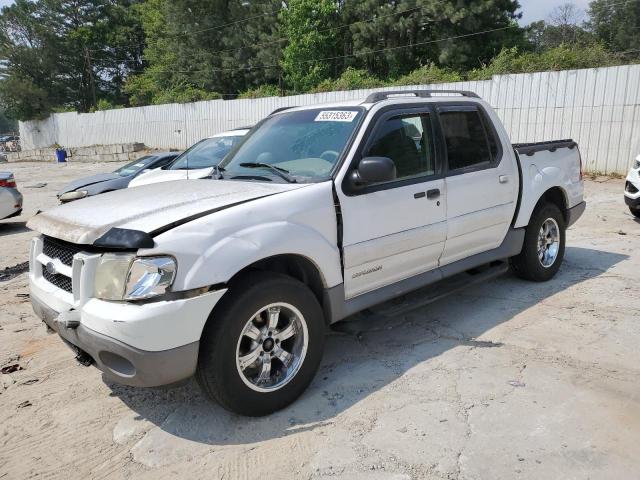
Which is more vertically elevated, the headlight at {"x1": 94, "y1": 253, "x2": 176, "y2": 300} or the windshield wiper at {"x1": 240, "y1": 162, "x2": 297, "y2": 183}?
the windshield wiper at {"x1": 240, "y1": 162, "x2": 297, "y2": 183}

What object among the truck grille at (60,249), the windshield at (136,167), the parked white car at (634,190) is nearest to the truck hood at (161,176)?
the windshield at (136,167)

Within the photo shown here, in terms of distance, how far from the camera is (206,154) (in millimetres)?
8820

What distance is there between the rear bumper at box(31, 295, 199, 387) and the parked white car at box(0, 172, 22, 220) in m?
8.33

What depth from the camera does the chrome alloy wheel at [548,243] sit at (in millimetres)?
5473

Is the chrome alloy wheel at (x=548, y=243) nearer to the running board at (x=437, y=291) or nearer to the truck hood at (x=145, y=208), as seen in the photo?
the running board at (x=437, y=291)

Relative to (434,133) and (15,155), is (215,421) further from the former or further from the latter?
(15,155)

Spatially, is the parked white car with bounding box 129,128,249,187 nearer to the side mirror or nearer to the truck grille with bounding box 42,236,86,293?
the truck grille with bounding box 42,236,86,293

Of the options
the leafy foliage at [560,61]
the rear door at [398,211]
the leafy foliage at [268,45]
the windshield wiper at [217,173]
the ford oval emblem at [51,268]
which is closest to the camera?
the ford oval emblem at [51,268]

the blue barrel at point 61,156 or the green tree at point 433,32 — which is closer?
the green tree at point 433,32

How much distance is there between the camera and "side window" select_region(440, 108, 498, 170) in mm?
4352

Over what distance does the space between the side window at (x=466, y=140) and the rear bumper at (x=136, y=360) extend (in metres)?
2.69

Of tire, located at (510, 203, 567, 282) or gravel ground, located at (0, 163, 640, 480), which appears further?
tire, located at (510, 203, 567, 282)

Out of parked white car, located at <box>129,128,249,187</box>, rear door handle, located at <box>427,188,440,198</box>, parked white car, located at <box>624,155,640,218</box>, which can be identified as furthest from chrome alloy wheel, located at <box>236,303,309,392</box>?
parked white car, located at <box>624,155,640,218</box>

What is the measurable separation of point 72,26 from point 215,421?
215 ft
